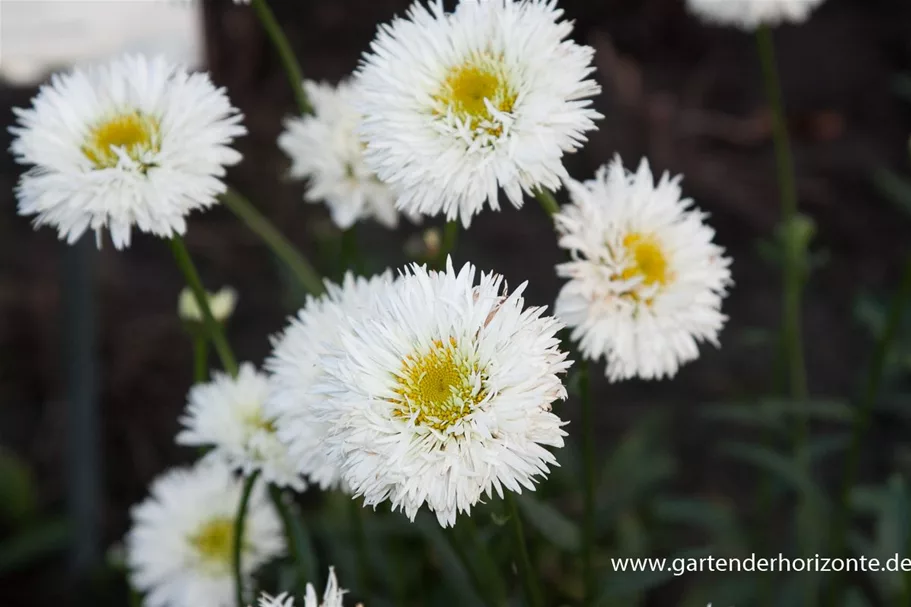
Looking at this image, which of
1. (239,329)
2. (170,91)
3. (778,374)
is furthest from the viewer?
(239,329)

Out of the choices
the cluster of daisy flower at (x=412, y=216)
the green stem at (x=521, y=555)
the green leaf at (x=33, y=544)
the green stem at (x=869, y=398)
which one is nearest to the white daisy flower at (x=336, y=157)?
the cluster of daisy flower at (x=412, y=216)

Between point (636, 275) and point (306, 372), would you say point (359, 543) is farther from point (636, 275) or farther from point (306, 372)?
point (636, 275)

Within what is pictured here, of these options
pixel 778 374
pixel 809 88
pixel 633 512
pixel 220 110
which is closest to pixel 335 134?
pixel 220 110

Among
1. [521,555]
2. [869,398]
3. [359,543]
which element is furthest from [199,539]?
[869,398]

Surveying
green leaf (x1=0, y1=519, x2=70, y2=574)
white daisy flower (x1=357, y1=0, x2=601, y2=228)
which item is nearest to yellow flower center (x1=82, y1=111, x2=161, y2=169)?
white daisy flower (x1=357, y1=0, x2=601, y2=228)

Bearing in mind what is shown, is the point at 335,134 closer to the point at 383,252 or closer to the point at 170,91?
the point at 170,91

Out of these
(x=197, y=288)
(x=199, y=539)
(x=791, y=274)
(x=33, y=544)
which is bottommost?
(x=199, y=539)

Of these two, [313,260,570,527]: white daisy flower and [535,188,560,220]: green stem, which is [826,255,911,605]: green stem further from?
[313,260,570,527]: white daisy flower

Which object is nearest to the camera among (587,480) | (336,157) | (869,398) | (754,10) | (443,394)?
(443,394)
